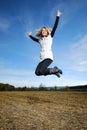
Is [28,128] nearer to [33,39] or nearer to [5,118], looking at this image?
[5,118]

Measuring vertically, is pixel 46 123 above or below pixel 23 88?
below

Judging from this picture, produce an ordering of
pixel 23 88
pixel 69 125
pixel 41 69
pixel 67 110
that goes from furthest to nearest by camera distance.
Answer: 1. pixel 23 88
2. pixel 67 110
3. pixel 69 125
4. pixel 41 69

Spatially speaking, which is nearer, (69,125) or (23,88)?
(69,125)

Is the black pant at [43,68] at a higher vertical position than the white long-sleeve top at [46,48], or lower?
lower

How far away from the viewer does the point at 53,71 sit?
754 centimetres

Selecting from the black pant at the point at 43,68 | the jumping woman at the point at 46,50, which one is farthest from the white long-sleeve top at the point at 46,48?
the black pant at the point at 43,68

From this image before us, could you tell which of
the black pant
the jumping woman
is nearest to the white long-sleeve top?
the jumping woman

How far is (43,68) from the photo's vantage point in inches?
289

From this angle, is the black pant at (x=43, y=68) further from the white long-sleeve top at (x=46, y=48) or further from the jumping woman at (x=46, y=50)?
the white long-sleeve top at (x=46, y=48)

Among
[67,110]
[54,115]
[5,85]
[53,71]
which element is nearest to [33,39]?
[53,71]

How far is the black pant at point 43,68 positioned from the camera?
729 cm

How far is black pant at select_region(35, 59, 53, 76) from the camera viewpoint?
729cm

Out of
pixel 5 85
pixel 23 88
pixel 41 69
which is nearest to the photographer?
pixel 41 69

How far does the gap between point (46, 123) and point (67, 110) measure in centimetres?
851
